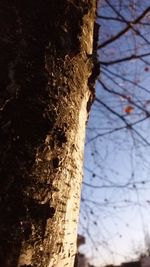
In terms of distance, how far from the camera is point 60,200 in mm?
786

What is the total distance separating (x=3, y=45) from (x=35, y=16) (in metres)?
0.16

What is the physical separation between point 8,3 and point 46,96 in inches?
11.8

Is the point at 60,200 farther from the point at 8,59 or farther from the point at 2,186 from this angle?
the point at 8,59

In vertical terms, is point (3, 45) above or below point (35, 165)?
above

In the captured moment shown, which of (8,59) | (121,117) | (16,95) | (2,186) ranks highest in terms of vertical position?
(121,117)

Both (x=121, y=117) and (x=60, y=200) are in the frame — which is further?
Answer: (x=121, y=117)

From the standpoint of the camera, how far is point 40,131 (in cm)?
77

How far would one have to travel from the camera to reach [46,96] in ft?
2.69

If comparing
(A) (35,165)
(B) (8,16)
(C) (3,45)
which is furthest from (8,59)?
(A) (35,165)

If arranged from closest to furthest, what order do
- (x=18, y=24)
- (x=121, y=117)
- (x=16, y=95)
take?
(x=16, y=95) < (x=18, y=24) < (x=121, y=117)

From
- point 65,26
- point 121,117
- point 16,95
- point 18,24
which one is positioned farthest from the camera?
point 121,117

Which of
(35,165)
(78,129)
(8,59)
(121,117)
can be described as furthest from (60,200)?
(121,117)

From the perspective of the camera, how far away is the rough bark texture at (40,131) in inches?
26.2

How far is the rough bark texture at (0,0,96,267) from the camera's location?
0.67 m
